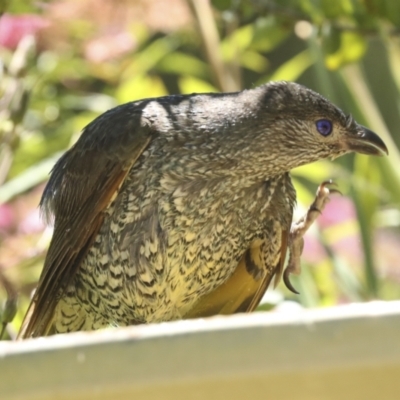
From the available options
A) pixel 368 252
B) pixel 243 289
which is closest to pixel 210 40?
pixel 368 252

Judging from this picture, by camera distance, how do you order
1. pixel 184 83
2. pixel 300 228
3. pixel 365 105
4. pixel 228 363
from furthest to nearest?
1. pixel 184 83
2. pixel 365 105
3. pixel 300 228
4. pixel 228 363

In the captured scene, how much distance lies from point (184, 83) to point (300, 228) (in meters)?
1.43

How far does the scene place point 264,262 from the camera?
6.77 feet

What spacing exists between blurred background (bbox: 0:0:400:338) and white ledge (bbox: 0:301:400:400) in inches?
37.0

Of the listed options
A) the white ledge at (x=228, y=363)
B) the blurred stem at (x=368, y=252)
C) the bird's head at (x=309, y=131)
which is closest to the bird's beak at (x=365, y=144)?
the bird's head at (x=309, y=131)

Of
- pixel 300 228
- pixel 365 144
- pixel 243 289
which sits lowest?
pixel 243 289

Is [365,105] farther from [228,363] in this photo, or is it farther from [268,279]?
[228,363]

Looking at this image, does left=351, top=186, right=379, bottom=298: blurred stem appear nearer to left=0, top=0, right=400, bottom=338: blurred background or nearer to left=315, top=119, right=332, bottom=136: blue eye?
left=0, top=0, right=400, bottom=338: blurred background

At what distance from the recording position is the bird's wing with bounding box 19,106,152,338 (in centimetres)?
186

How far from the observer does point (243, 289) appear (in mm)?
2127

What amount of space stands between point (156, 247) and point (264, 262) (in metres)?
0.32

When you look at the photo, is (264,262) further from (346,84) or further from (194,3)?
(194,3)

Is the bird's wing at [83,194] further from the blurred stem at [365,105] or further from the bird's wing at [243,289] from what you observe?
the blurred stem at [365,105]

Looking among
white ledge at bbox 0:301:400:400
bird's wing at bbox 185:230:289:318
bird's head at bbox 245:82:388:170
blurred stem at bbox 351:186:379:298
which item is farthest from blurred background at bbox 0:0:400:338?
white ledge at bbox 0:301:400:400
